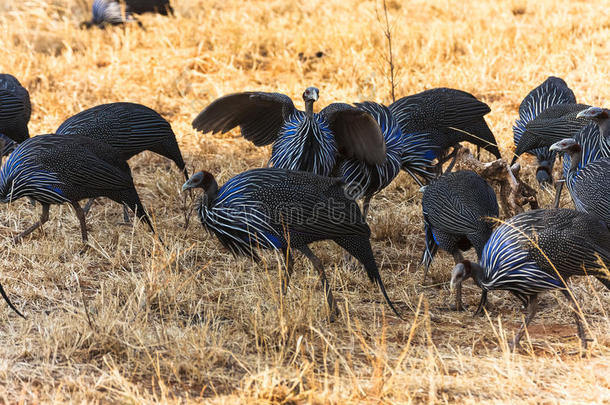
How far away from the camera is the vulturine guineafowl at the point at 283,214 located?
382cm

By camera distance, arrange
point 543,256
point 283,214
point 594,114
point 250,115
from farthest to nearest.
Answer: point 250,115, point 594,114, point 283,214, point 543,256

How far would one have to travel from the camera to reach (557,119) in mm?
5098

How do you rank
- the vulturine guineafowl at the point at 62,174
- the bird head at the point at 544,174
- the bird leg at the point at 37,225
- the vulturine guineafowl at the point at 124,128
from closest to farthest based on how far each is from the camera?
1. the vulturine guineafowl at the point at 62,174
2. the bird leg at the point at 37,225
3. the vulturine guineafowl at the point at 124,128
4. the bird head at the point at 544,174

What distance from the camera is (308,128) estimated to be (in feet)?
14.9

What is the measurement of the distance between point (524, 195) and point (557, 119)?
0.58 m

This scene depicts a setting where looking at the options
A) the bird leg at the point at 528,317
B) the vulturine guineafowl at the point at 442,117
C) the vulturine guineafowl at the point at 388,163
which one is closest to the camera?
the bird leg at the point at 528,317

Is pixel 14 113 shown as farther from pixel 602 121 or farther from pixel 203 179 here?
pixel 602 121

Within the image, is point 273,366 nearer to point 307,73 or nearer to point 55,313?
point 55,313

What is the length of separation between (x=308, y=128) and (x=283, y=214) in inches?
34.4

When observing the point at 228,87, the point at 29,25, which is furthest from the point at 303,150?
the point at 29,25

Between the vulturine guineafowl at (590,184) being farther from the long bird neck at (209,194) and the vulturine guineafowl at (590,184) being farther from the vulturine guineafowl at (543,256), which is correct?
the long bird neck at (209,194)

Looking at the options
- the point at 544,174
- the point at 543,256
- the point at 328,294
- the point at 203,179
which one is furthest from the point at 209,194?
the point at 544,174

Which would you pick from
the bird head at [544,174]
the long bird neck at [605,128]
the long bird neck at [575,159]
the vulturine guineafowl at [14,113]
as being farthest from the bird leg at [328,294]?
the vulturine guineafowl at [14,113]

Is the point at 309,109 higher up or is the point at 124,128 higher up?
the point at 309,109
